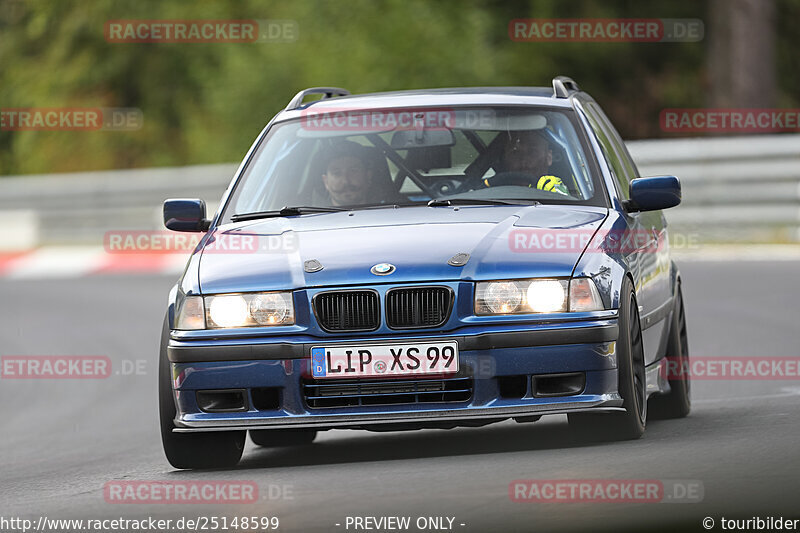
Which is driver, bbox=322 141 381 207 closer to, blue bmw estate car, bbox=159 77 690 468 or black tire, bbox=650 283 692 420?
blue bmw estate car, bbox=159 77 690 468

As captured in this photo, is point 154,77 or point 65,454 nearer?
point 65,454

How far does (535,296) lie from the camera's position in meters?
7.39

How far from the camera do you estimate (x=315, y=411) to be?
7.39m

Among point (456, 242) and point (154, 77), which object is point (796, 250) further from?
point (154, 77)

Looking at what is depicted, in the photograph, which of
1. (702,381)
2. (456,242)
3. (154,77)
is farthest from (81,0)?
(456,242)

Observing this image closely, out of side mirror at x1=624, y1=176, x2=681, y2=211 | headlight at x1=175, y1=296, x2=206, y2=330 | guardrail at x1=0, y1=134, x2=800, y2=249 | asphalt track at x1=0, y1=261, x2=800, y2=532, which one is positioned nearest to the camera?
asphalt track at x1=0, y1=261, x2=800, y2=532

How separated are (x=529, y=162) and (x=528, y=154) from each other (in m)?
0.07

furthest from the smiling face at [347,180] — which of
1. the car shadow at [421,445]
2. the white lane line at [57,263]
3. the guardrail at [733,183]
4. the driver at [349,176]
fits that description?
the white lane line at [57,263]

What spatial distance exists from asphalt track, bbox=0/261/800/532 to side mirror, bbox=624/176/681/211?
1054 millimetres

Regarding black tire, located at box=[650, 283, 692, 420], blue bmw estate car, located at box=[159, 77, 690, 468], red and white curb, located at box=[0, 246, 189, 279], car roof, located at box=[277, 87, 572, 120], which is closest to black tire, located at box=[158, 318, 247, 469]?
blue bmw estate car, located at box=[159, 77, 690, 468]

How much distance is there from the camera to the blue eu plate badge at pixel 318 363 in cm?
734

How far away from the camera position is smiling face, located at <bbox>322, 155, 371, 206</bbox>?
8664 millimetres

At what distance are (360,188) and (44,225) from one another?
19.3m

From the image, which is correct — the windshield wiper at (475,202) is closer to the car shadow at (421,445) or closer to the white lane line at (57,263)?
the car shadow at (421,445)
